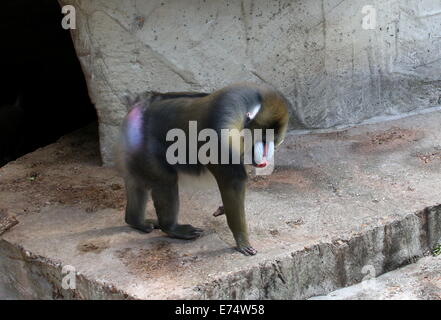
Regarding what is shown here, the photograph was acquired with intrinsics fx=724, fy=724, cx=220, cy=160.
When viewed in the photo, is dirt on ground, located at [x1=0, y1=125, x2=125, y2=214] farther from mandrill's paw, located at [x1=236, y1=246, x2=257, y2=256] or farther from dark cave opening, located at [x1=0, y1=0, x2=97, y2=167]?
dark cave opening, located at [x1=0, y1=0, x2=97, y2=167]

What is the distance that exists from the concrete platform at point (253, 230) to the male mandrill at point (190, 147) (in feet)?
0.56

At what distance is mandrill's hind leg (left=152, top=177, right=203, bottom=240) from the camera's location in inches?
162

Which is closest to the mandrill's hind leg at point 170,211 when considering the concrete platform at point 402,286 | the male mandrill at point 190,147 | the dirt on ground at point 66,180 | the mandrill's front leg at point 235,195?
the male mandrill at point 190,147

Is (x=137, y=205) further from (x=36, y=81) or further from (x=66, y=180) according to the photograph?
(x=36, y=81)

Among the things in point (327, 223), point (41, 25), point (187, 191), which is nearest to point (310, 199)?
point (327, 223)

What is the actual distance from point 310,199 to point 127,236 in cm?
124

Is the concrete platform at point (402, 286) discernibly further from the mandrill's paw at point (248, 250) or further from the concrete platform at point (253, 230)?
the mandrill's paw at point (248, 250)

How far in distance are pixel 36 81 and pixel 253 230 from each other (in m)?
5.45

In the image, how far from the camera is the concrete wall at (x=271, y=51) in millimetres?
5355

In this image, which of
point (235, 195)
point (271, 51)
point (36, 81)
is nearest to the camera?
point (235, 195)

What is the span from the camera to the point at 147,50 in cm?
539

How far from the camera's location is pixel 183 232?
4250mm

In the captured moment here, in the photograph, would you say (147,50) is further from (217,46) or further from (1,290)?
(1,290)

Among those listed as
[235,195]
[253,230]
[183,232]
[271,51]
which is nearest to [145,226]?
[183,232]
